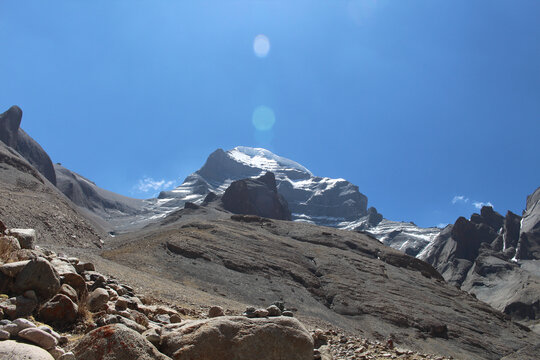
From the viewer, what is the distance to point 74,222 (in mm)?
58156

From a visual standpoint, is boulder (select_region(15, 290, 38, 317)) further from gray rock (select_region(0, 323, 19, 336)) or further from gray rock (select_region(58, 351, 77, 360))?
gray rock (select_region(58, 351, 77, 360))

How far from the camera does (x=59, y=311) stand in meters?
8.42

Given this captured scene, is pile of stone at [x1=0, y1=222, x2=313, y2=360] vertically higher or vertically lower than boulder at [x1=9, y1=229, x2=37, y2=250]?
lower

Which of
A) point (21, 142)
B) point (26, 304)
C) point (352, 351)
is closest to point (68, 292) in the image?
point (26, 304)

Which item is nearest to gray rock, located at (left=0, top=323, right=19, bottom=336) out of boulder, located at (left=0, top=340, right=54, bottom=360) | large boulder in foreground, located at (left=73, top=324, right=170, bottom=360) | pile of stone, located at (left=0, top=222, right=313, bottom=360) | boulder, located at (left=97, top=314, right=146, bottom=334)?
pile of stone, located at (left=0, top=222, right=313, bottom=360)

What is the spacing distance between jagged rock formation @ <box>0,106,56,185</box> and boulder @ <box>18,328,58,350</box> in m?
192

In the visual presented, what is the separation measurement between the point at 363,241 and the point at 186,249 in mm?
61207

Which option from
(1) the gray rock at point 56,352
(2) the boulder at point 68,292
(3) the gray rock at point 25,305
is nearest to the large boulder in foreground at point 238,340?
(1) the gray rock at point 56,352

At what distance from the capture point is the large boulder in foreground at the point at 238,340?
723 centimetres

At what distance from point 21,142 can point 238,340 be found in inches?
8162

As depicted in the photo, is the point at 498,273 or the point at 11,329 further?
the point at 498,273

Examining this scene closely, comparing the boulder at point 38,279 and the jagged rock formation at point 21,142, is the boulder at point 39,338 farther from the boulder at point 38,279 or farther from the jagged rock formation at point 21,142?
the jagged rock formation at point 21,142

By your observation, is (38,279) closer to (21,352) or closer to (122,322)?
(122,322)

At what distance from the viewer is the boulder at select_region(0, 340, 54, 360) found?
5.66m
